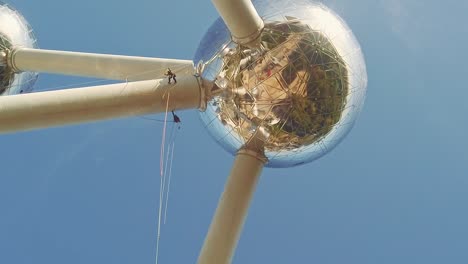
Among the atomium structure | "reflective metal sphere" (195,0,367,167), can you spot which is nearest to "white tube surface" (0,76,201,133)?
the atomium structure

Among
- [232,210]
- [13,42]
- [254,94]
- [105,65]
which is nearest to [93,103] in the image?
[254,94]

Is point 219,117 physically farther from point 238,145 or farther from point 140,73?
point 140,73

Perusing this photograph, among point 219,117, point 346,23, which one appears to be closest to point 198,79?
point 219,117

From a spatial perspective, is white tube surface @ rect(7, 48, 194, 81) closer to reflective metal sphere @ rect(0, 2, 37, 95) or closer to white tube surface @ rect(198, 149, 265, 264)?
reflective metal sphere @ rect(0, 2, 37, 95)

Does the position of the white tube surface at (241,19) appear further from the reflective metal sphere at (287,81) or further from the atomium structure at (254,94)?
the reflective metal sphere at (287,81)

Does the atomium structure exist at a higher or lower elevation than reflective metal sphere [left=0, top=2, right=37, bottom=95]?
lower

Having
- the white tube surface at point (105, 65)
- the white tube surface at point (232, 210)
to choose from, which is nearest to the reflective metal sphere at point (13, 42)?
the white tube surface at point (105, 65)

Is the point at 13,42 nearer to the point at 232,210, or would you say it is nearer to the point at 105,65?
the point at 105,65
